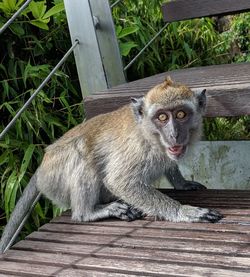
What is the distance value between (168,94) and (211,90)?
0.22 meters

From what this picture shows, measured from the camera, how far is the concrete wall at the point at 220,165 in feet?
13.3

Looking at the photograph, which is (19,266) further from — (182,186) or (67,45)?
(67,45)

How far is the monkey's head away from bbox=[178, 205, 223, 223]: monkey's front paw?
255mm

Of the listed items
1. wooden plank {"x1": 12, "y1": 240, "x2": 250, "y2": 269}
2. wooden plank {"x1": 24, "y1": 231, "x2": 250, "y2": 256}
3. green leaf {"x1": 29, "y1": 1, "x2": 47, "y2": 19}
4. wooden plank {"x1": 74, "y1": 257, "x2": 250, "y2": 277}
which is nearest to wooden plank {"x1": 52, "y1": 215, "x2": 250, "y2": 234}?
wooden plank {"x1": 24, "y1": 231, "x2": 250, "y2": 256}

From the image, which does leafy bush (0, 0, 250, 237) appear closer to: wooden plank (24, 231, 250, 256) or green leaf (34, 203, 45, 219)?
green leaf (34, 203, 45, 219)

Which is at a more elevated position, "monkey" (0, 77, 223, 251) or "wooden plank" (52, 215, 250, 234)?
"monkey" (0, 77, 223, 251)

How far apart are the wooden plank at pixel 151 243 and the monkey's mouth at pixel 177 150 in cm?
49

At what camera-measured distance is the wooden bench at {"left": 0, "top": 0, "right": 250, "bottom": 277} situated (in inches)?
85.0

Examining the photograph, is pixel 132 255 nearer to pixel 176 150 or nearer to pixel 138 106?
pixel 176 150

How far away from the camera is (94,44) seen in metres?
3.43

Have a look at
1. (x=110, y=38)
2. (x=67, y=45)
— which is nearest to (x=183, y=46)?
(x=67, y=45)

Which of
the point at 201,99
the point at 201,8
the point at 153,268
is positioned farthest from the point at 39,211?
the point at 153,268

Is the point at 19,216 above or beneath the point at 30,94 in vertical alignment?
beneath

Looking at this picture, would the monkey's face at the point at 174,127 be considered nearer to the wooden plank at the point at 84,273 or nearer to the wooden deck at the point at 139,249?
the wooden deck at the point at 139,249
